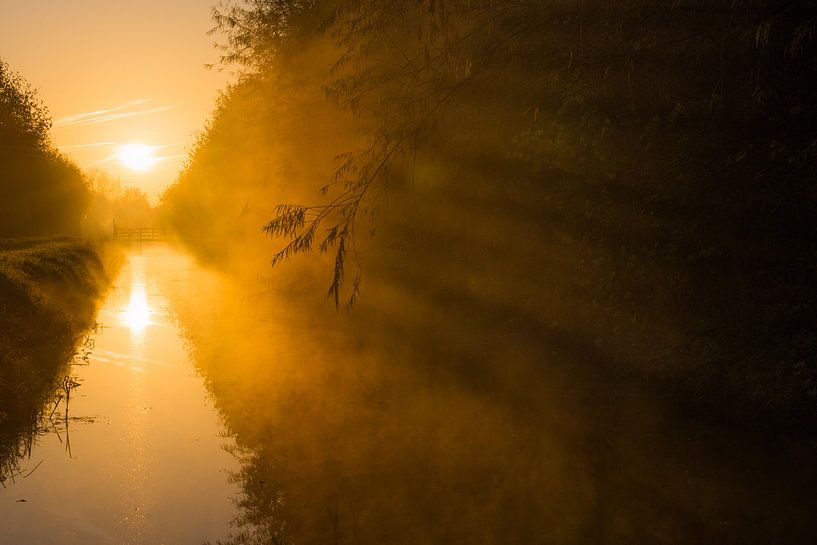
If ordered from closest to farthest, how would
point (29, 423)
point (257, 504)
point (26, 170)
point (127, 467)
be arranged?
point (257, 504)
point (127, 467)
point (29, 423)
point (26, 170)

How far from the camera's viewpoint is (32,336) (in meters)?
12.5

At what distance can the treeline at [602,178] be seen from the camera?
5.92m

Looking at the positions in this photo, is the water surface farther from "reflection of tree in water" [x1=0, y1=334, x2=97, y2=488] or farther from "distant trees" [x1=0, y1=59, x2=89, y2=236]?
"distant trees" [x1=0, y1=59, x2=89, y2=236]

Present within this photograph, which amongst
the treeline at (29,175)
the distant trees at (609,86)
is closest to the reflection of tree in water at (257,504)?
the distant trees at (609,86)

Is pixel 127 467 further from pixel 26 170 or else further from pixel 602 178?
pixel 26 170

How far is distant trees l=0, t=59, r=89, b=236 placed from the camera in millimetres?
39969

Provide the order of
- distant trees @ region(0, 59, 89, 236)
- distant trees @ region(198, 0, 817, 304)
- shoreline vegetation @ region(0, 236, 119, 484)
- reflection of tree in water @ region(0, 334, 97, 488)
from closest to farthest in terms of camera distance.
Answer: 1. distant trees @ region(198, 0, 817, 304)
2. reflection of tree in water @ region(0, 334, 97, 488)
3. shoreline vegetation @ region(0, 236, 119, 484)
4. distant trees @ region(0, 59, 89, 236)

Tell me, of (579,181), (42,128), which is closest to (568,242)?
(579,181)

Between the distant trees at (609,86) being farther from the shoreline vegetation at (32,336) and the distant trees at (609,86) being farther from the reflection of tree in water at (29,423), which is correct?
the shoreline vegetation at (32,336)

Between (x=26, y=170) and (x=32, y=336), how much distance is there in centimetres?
3560

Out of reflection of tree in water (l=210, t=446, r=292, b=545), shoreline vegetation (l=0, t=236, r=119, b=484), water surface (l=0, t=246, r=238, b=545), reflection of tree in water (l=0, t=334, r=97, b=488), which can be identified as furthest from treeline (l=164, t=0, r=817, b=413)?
shoreline vegetation (l=0, t=236, r=119, b=484)

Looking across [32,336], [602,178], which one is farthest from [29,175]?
[602,178]

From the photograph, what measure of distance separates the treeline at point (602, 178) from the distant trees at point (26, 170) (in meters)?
32.5

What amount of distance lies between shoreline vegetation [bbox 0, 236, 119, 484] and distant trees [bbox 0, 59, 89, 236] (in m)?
22.1
